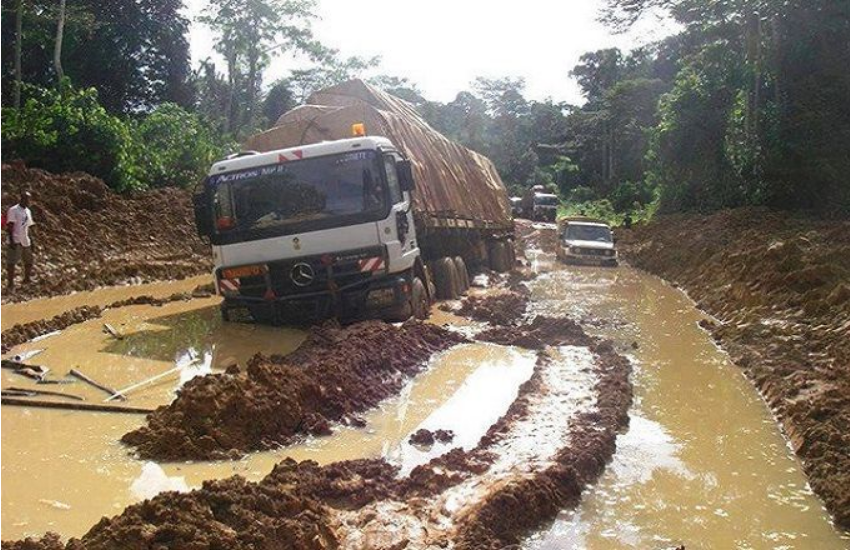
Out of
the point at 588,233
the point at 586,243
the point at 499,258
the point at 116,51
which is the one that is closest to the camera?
the point at 499,258

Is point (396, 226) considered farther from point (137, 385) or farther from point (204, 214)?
point (137, 385)

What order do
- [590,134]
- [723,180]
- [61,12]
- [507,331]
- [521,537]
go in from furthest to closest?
[590,134] → [723,180] → [61,12] → [507,331] → [521,537]

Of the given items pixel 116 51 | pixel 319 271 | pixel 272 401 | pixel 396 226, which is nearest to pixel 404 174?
pixel 396 226

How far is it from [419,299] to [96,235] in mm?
10185

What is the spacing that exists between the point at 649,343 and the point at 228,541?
27.8 feet

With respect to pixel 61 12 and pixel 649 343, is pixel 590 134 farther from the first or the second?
pixel 649 343

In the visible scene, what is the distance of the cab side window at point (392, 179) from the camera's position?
32.4 ft

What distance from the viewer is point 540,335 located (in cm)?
1063

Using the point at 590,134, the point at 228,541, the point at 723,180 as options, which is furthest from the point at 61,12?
the point at 590,134

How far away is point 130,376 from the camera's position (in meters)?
7.64

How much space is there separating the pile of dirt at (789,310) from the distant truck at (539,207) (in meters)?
19.6

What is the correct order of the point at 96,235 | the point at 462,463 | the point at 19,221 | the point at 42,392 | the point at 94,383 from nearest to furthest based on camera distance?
the point at 462,463 < the point at 42,392 < the point at 94,383 < the point at 19,221 < the point at 96,235

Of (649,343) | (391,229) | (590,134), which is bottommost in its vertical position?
(649,343)

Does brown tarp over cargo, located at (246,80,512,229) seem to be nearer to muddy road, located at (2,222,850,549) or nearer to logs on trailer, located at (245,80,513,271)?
logs on trailer, located at (245,80,513,271)
